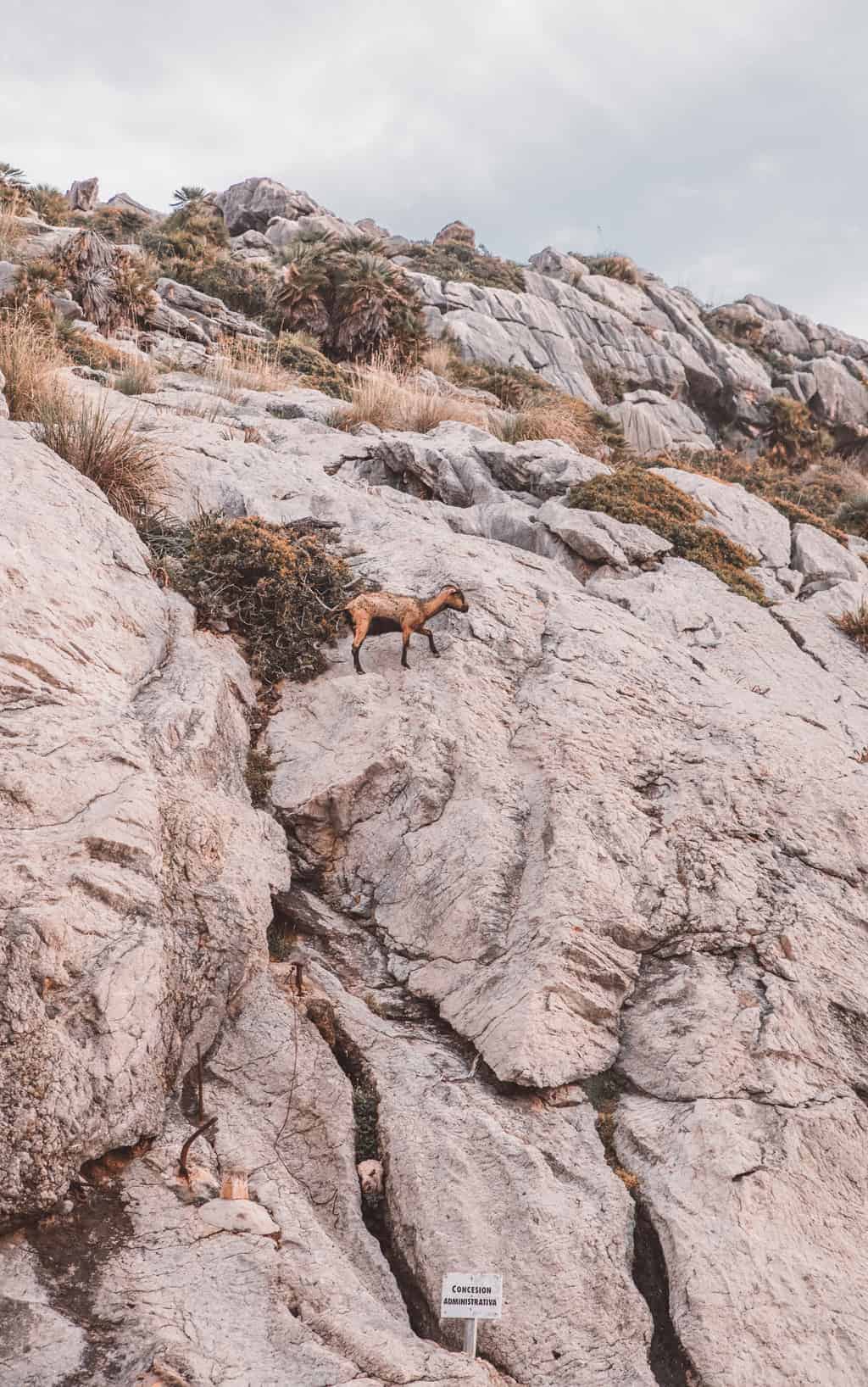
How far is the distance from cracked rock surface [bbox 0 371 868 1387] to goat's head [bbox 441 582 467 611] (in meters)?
0.21

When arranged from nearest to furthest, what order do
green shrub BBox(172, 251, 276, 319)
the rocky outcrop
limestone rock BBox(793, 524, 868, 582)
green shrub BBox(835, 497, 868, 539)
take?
limestone rock BBox(793, 524, 868, 582), green shrub BBox(835, 497, 868, 539), the rocky outcrop, green shrub BBox(172, 251, 276, 319)

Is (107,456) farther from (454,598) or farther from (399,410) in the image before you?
(399,410)

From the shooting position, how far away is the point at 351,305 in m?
22.8

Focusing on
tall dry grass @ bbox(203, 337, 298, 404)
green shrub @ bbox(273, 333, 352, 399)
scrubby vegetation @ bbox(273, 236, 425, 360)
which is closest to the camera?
tall dry grass @ bbox(203, 337, 298, 404)

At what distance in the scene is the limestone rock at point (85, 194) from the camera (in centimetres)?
3800

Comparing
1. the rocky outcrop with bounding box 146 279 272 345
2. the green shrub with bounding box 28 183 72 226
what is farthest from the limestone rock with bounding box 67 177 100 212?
the rocky outcrop with bounding box 146 279 272 345

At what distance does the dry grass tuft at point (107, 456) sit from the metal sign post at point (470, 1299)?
679 centimetres

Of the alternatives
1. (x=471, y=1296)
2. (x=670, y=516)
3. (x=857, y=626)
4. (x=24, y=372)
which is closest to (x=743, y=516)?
(x=670, y=516)

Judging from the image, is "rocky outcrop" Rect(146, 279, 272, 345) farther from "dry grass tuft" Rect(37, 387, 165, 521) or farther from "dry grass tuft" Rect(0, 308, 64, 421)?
"dry grass tuft" Rect(37, 387, 165, 521)

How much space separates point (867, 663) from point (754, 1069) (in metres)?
6.86

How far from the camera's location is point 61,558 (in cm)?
611

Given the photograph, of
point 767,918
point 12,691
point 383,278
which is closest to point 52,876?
point 12,691

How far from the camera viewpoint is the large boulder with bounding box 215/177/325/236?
47.0 m

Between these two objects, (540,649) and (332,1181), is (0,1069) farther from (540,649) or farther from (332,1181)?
(540,649)
